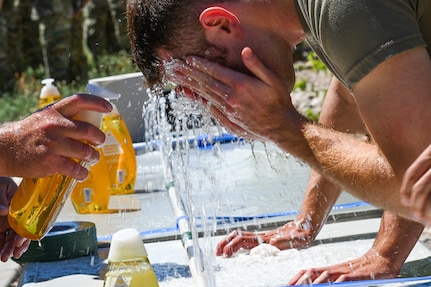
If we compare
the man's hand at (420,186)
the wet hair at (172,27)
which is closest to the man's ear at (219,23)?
the wet hair at (172,27)

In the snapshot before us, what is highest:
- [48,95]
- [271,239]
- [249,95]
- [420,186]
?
[48,95]

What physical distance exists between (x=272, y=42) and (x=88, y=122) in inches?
22.3

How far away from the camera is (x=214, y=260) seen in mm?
3082

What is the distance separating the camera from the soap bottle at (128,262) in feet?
6.91

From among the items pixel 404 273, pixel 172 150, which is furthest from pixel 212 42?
pixel 172 150

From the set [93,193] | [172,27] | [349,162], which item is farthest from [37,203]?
[93,193]

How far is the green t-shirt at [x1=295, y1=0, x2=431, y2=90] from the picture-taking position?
7.06 ft

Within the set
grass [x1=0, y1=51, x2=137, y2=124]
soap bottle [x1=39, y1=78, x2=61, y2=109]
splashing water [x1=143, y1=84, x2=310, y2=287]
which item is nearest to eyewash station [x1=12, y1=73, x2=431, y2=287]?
splashing water [x1=143, y1=84, x2=310, y2=287]

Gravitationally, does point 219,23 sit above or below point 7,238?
above

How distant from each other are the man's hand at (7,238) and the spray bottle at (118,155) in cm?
117

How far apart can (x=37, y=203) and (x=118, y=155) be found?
160 cm

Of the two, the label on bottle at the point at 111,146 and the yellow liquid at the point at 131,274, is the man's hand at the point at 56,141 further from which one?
the label on bottle at the point at 111,146

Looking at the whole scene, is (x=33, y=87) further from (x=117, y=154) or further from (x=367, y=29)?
(x=367, y=29)

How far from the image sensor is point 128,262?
213 centimetres
